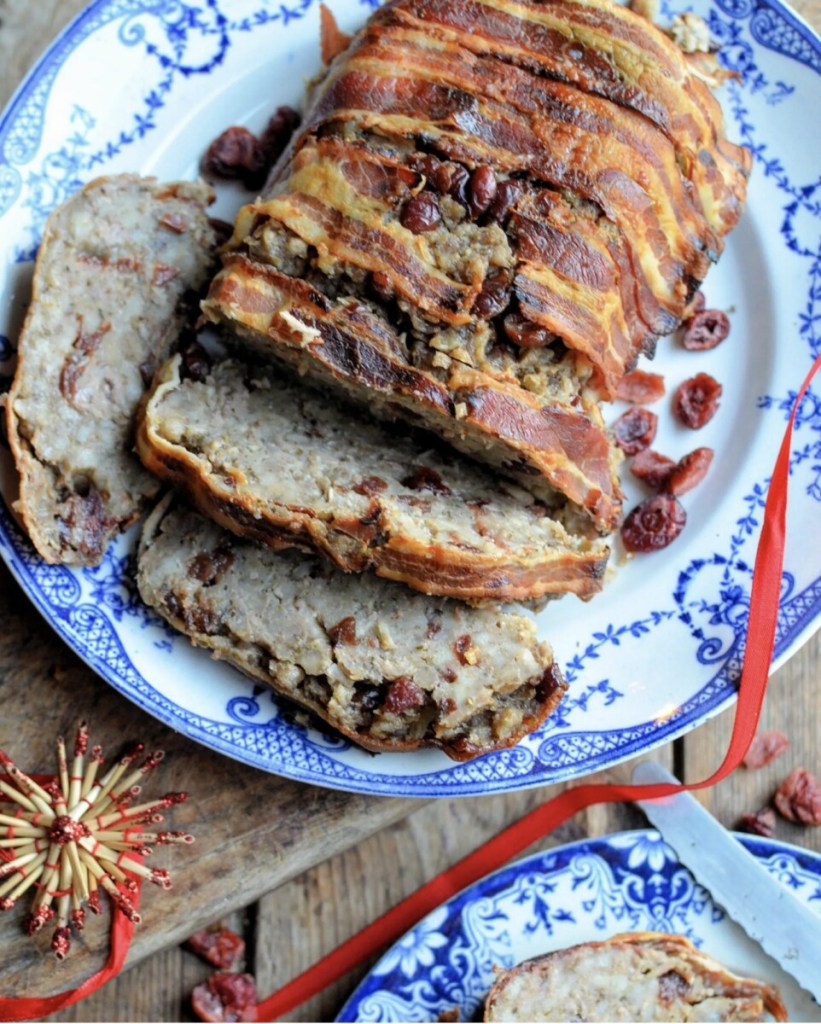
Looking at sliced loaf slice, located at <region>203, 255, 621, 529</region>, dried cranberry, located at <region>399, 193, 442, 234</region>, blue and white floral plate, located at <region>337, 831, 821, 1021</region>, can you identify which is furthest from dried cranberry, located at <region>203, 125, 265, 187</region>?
blue and white floral plate, located at <region>337, 831, 821, 1021</region>

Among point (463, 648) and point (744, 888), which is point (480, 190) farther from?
point (744, 888)

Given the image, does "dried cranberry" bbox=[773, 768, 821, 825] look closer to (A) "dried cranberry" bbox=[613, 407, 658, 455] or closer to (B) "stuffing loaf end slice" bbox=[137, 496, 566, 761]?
(B) "stuffing loaf end slice" bbox=[137, 496, 566, 761]

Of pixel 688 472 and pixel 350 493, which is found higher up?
pixel 688 472

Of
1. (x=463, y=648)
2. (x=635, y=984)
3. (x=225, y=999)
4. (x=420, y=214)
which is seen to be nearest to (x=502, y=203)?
(x=420, y=214)

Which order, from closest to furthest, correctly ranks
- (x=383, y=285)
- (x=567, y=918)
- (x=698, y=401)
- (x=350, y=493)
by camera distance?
(x=383, y=285) < (x=350, y=493) < (x=567, y=918) < (x=698, y=401)

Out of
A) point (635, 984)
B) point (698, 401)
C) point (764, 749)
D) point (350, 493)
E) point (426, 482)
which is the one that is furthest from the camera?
point (764, 749)

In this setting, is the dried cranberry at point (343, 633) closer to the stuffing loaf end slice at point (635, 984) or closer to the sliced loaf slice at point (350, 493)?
the sliced loaf slice at point (350, 493)

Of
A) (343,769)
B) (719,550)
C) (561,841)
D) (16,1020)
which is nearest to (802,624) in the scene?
(719,550)
